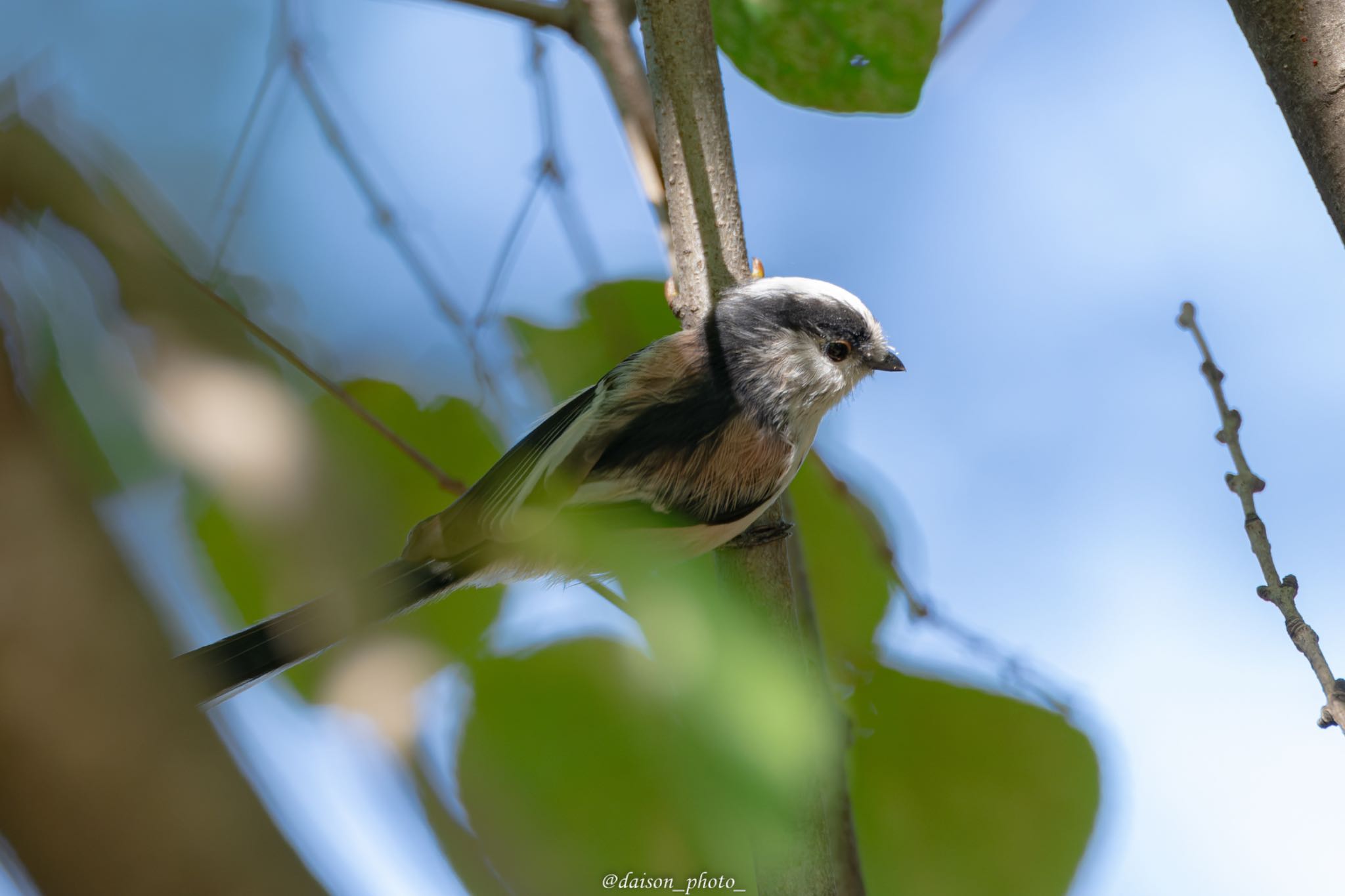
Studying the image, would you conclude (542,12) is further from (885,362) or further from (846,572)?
(846,572)

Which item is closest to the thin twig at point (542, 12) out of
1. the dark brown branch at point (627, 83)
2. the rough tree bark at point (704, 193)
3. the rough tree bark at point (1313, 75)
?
the dark brown branch at point (627, 83)

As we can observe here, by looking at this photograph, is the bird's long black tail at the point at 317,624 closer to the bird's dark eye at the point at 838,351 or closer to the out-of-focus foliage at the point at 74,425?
the out-of-focus foliage at the point at 74,425

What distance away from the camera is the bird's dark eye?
122 centimetres

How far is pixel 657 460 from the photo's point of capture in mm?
1091

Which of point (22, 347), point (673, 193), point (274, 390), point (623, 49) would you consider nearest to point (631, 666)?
point (274, 390)

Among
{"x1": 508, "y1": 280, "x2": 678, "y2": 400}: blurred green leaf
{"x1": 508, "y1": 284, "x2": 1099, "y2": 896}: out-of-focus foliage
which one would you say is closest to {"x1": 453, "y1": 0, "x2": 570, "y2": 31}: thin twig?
{"x1": 508, "y1": 280, "x2": 678, "y2": 400}: blurred green leaf

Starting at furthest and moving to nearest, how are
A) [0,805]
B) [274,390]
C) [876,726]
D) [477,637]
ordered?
[876,726], [477,637], [274,390], [0,805]

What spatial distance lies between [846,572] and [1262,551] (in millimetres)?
361

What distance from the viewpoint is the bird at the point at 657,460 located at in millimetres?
943

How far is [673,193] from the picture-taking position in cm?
111

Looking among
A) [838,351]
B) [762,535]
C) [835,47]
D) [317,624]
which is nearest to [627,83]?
[835,47]

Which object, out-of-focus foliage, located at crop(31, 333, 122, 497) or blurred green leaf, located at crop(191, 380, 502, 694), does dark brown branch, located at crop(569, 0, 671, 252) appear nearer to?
blurred green leaf, located at crop(191, 380, 502, 694)

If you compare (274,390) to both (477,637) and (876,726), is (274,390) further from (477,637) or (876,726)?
(876,726)

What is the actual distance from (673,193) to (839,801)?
634 millimetres
